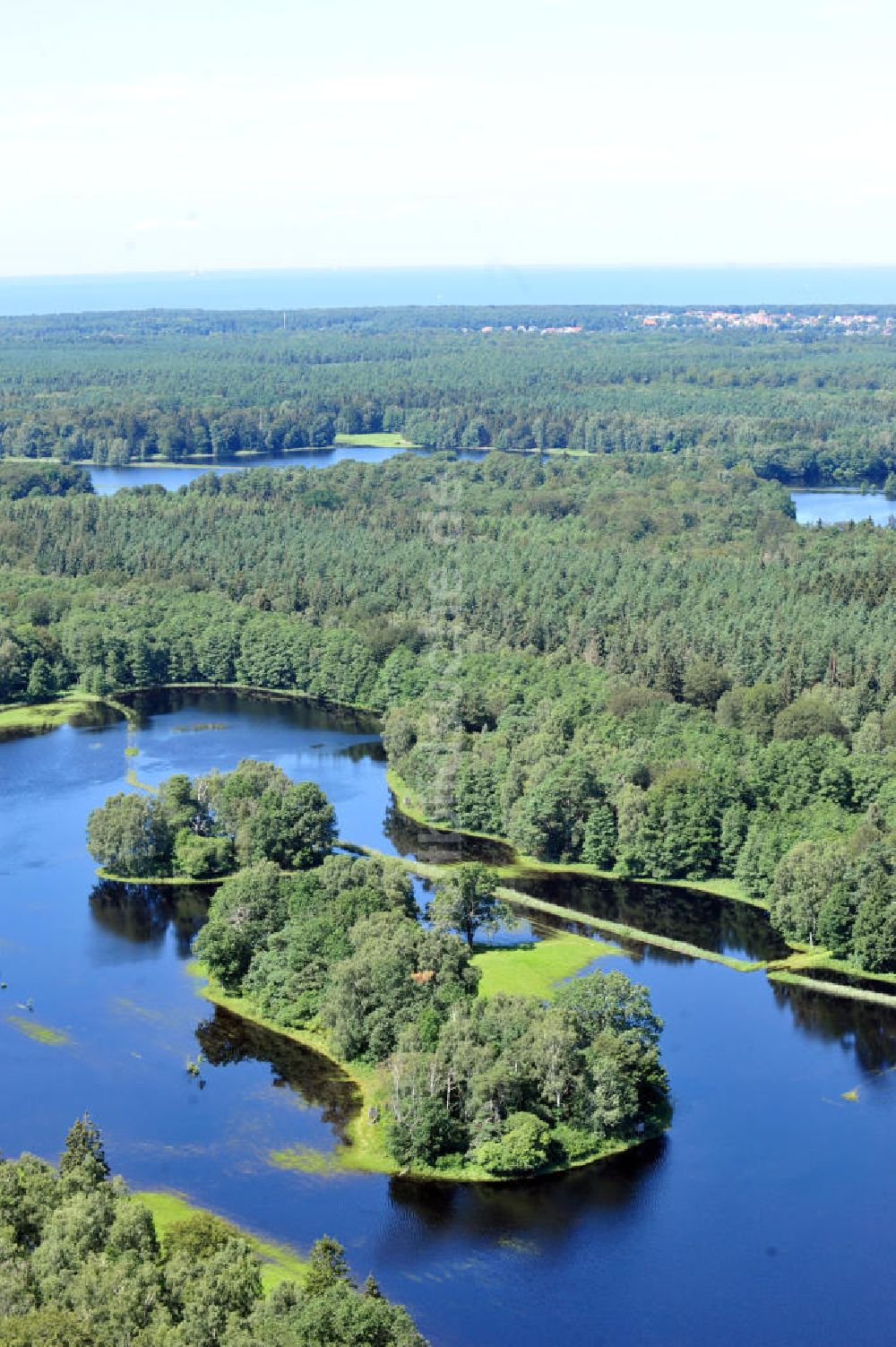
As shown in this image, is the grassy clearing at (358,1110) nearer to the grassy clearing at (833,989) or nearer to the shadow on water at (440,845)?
the shadow on water at (440,845)

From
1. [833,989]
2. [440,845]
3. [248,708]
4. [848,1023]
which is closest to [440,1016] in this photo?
[848,1023]

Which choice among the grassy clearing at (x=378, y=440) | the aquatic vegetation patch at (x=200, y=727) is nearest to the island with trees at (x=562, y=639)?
the aquatic vegetation patch at (x=200, y=727)

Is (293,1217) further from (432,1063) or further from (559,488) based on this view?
(559,488)

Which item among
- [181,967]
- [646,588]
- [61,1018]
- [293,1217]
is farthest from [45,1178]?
[646,588]

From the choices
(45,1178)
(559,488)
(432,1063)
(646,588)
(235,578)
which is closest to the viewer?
(45,1178)

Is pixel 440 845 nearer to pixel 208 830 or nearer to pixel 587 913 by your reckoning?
pixel 587 913

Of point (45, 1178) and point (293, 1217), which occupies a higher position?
point (45, 1178)
